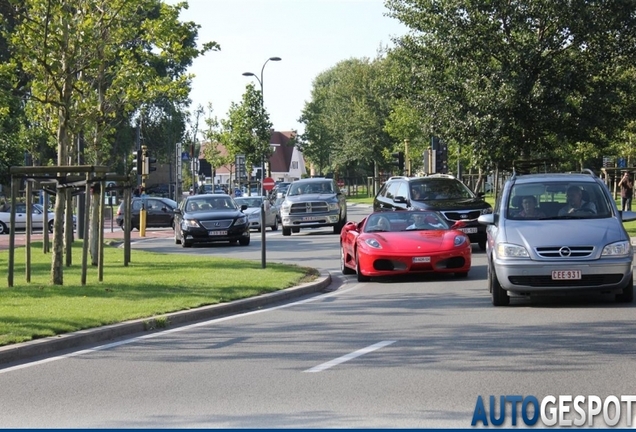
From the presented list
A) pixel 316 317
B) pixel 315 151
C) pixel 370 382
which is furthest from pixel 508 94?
pixel 315 151

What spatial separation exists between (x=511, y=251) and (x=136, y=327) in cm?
484

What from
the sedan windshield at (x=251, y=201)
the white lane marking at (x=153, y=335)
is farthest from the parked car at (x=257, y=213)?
the white lane marking at (x=153, y=335)

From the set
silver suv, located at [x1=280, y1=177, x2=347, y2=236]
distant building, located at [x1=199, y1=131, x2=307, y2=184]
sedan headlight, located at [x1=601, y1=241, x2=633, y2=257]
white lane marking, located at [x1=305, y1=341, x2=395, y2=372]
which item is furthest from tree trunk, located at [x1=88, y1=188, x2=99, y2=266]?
distant building, located at [x1=199, y1=131, x2=307, y2=184]

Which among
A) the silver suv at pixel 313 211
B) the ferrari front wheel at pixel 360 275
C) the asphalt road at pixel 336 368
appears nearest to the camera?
the asphalt road at pixel 336 368

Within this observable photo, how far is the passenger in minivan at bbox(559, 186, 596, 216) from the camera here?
51.7 ft

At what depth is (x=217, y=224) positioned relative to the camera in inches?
1352

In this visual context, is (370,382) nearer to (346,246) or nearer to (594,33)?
(346,246)

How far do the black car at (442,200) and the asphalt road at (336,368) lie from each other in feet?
36.7

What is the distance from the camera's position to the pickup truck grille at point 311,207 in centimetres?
4000

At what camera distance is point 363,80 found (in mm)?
111562

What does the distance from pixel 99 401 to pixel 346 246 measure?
13.2 metres

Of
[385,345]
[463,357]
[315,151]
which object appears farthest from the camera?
[315,151]

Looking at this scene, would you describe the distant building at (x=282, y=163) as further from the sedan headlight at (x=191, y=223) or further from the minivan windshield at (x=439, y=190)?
the minivan windshield at (x=439, y=190)

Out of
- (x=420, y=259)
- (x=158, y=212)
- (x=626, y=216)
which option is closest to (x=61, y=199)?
(x=420, y=259)
